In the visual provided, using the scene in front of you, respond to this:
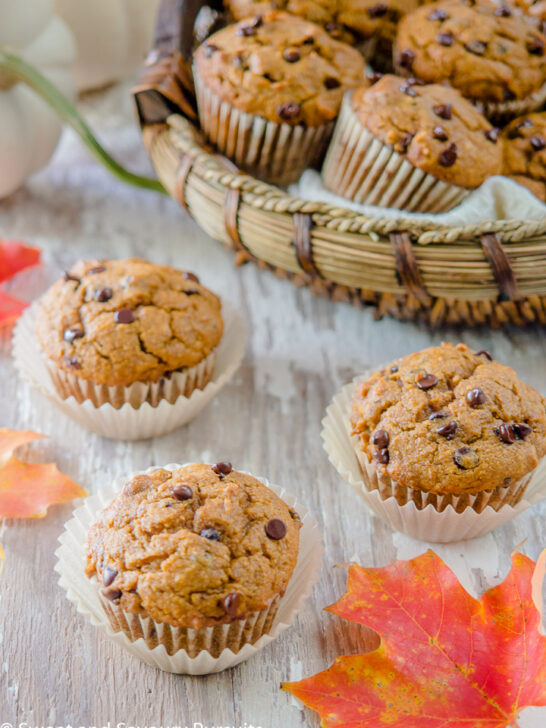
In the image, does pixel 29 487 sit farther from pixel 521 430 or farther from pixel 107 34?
pixel 107 34

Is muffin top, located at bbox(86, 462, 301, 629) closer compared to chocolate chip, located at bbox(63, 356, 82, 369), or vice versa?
muffin top, located at bbox(86, 462, 301, 629)

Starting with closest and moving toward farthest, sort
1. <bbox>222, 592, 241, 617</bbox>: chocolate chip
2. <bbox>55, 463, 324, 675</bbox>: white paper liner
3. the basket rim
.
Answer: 1. <bbox>222, 592, 241, 617</bbox>: chocolate chip
2. <bbox>55, 463, 324, 675</bbox>: white paper liner
3. the basket rim

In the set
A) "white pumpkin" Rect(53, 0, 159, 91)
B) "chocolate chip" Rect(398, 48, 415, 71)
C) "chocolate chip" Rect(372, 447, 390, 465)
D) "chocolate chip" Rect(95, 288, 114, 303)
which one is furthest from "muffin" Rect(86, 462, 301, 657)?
"white pumpkin" Rect(53, 0, 159, 91)

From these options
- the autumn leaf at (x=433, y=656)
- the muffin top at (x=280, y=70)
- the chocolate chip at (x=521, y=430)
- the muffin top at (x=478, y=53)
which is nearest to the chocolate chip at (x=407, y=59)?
the muffin top at (x=478, y=53)

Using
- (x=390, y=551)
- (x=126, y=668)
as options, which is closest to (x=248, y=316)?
Result: (x=390, y=551)

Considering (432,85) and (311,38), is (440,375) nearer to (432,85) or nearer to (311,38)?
(432,85)

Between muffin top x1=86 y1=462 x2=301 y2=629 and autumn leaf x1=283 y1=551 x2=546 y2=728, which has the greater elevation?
muffin top x1=86 y1=462 x2=301 y2=629

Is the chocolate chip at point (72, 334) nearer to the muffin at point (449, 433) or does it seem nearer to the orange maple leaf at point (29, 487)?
the orange maple leaf at point (29, 487)

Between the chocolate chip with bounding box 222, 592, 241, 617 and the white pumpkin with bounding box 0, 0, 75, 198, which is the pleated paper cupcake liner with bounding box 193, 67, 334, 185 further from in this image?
the chocolate chip with bounding box 222, 592, 241, 617
